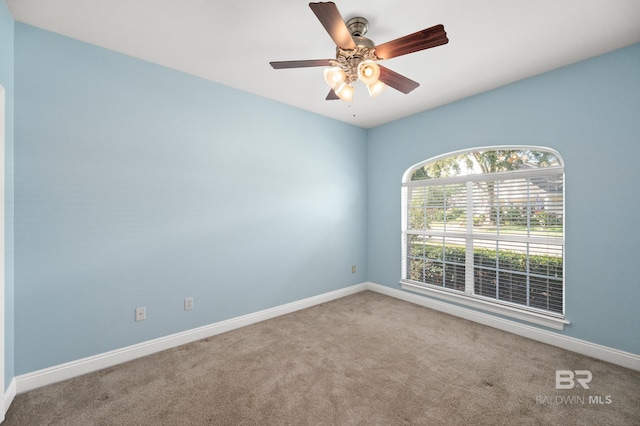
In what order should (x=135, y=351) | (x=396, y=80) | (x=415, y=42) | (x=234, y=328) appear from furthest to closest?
(x=234, y=328) → (x=135, y=351) → (x=396, y=80) → (x=415, y=42)

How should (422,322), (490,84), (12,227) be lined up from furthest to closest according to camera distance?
1. (422,322)
2. (490,84)
3. (12,227)

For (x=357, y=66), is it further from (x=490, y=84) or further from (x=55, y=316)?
(x=55, y=316)

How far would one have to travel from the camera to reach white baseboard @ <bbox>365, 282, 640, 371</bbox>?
2263 mm

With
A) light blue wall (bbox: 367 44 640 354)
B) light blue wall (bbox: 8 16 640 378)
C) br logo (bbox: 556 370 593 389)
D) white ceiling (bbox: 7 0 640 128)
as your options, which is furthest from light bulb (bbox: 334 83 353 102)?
br logo (bbox: 556 370 593 389)

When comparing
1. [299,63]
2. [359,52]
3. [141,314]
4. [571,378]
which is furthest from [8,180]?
[571,378]

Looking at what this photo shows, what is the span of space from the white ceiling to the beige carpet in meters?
2.70

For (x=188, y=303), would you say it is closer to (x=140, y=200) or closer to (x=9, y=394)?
(x=140, y=200)

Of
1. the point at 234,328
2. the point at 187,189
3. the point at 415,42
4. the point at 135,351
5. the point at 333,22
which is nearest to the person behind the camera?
the point at 333,22

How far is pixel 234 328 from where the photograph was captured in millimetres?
2975

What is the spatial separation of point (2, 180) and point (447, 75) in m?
3.71

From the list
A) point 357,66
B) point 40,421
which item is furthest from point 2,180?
point 357,66

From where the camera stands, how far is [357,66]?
75.0 inches

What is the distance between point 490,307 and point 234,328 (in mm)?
2938

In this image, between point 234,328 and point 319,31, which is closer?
point 319,31
